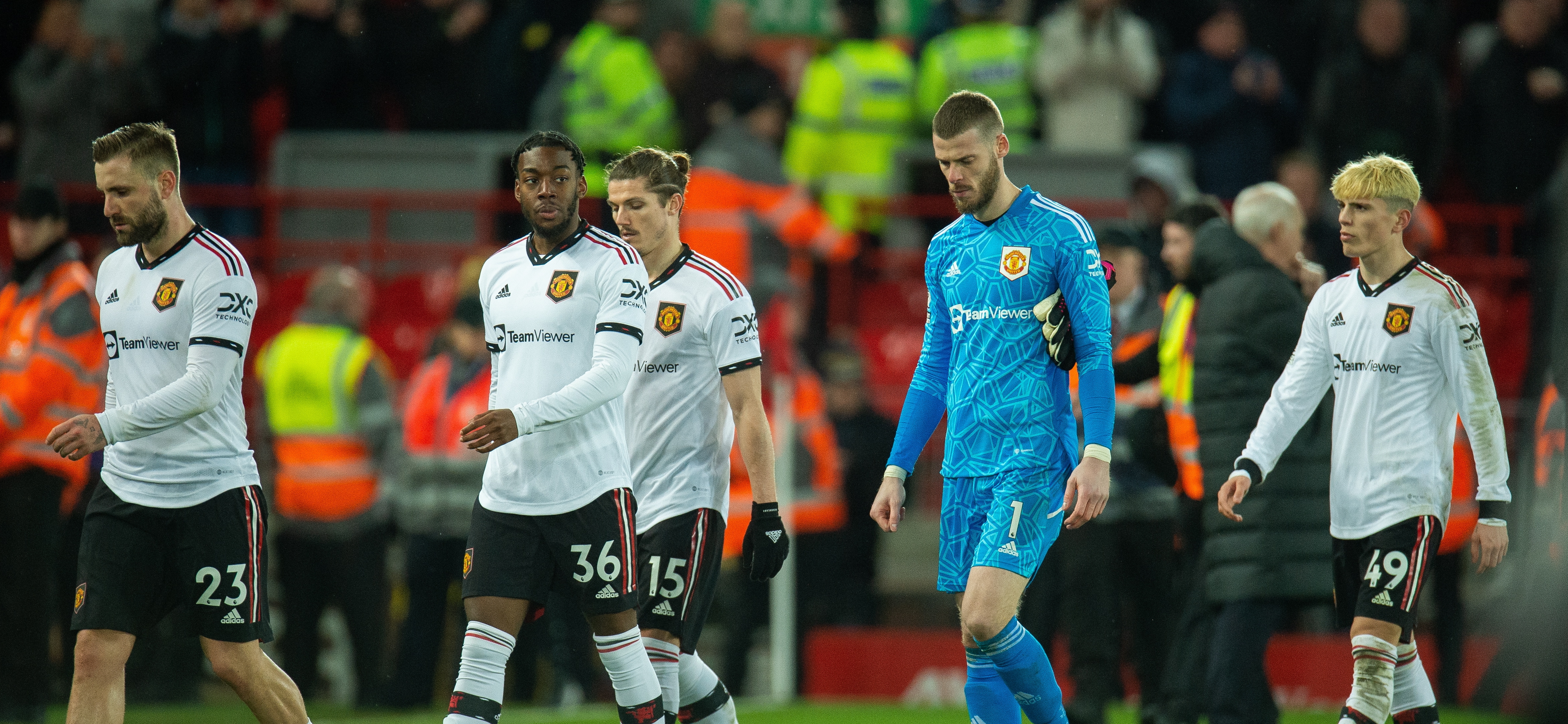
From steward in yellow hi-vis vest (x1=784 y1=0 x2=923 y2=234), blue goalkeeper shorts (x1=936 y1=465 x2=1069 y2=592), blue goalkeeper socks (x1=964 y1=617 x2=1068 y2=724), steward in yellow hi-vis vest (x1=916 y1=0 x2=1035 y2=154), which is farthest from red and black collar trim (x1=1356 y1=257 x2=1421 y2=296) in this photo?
steward in yellow hi-vis vest (x1=784 y1=0 x2=923 y2=234)

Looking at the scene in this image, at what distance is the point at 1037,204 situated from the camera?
600cm

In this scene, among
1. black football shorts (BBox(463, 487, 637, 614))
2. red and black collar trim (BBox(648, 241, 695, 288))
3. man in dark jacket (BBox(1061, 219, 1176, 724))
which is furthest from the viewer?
man in dark jacket (BBox(1061, 219, 1176, 724))

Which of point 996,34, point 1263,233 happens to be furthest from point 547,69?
point 1263,233

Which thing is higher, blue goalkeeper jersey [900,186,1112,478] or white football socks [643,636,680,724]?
blue goalkeeper jersey [900,186,1112,478]

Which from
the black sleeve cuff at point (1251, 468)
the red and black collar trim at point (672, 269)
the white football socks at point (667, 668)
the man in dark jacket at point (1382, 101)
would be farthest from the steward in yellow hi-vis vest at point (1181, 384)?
the man in dark jacket at point (1382, 101)

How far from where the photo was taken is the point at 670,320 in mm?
6613

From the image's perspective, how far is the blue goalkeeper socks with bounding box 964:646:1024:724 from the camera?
5.93 metres

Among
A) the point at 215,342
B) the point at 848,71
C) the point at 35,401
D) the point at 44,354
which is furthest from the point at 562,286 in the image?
the point at 848,71

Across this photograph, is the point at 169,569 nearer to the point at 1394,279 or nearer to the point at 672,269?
the point at 672,269

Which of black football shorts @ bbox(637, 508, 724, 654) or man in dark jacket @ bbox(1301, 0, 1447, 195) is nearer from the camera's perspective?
black football shorts @ bbox(637, 508, 724, 654)

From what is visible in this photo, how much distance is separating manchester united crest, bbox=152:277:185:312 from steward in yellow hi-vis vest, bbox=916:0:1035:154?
7590 millimetres

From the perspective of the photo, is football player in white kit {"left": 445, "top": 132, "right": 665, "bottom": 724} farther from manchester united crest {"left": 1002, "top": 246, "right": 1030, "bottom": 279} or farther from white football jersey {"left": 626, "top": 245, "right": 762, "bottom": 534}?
manchester united crest {"left": 1002, "top": 246, "right": 1030, "bottom": 279}

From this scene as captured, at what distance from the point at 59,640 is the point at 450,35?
5705 mm

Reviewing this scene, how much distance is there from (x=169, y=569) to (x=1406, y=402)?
438 centimetres
